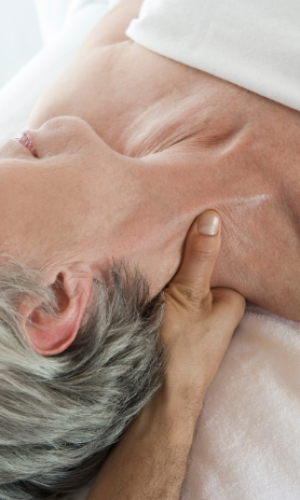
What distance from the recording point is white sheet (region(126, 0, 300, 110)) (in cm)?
92

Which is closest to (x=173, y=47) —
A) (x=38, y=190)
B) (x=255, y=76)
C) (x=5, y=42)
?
(x=255, y=76)

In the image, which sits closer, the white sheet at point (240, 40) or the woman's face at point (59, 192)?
the woman's face at point (59, 192)

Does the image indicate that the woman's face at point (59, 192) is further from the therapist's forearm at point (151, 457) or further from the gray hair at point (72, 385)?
the therapist's forearm at point (151, 457)

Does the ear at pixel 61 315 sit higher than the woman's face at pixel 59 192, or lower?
lower

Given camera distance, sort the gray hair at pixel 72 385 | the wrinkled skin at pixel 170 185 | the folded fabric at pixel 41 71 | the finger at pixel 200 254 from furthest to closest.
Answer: the folded fabric at pixel 41 71 < the finger at pixel 200 254 < the wrinkled skin at pixel 170 185 < the gray hair at pixel 72 385

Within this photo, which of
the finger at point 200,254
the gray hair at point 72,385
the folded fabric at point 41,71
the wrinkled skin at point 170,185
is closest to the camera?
the gray hair at point 72,385

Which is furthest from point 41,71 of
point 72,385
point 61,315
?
point 72,385

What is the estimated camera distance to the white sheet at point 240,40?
0.92 metres

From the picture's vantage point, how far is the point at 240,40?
97 centimetres

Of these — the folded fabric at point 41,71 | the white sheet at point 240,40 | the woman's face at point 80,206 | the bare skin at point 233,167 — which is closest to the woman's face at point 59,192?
the woman's face at point 80,206

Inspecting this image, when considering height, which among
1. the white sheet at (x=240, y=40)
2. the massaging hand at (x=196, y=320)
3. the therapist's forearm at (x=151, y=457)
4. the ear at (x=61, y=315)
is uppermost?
the white sheet at (x=240, y=40)

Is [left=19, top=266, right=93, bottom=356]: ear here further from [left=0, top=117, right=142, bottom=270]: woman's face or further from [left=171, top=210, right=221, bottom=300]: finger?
[left=171, top=210, right=221, bottom=300]: finger

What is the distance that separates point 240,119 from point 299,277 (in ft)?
1.19

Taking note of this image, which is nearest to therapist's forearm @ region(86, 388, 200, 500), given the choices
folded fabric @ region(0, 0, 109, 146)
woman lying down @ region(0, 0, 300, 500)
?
woman lying down @ region(0, 0, 300, 500)
